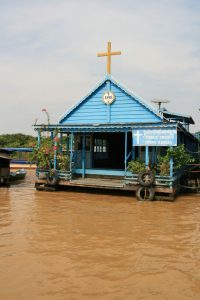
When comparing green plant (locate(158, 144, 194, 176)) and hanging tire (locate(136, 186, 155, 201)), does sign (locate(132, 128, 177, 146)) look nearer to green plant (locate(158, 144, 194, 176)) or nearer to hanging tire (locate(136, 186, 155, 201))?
green plant (locate(158, 144, 194, 176))

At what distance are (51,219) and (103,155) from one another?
9928 mm

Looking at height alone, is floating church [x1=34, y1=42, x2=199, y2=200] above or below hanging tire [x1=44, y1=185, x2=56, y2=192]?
above

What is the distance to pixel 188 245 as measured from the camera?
26.9 ft

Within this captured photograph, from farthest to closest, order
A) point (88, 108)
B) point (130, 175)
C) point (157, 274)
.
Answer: point (88, 108) < point (130, 175) < point (157, 274)

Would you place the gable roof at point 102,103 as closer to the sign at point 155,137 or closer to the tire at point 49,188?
the sign at point 155,137

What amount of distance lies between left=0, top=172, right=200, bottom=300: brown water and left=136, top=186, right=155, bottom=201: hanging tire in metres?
1.21

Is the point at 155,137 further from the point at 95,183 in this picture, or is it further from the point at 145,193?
the point at 95,183

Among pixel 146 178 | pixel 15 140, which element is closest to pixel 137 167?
pixel 146 178

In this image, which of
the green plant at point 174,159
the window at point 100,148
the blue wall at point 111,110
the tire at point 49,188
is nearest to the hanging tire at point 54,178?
the tire at point 49,188

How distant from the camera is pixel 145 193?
48.2ft

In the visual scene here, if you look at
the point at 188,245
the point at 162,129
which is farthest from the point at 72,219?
the point at 162,129

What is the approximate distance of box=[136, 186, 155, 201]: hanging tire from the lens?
47.4 feet

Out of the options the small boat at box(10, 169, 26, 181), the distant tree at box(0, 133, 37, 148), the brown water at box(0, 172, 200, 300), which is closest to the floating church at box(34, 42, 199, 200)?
the brown water at box(0, 172, 200, 300)

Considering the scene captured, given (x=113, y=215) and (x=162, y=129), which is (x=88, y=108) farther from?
(x=113, y=215)
